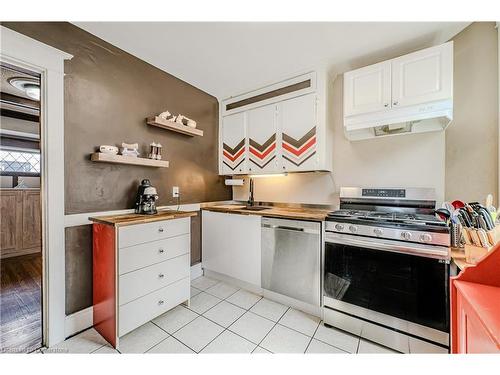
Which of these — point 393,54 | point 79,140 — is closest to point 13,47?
point 79,140

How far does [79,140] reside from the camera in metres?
1.66

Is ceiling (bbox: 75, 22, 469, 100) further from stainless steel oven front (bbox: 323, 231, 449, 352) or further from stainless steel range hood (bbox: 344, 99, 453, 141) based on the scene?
stainless steel oven front (bbox: 323, 231, 449, 352)

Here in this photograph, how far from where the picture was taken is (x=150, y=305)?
166 cm

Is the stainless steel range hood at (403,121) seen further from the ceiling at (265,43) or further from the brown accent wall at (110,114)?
the brown accent wall at (110,114)

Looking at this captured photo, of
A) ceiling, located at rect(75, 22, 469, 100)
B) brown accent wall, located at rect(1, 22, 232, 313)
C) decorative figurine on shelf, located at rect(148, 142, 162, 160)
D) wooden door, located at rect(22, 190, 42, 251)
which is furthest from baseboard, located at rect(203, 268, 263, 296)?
wooden door, located at rect(22, 190, 42, 251)

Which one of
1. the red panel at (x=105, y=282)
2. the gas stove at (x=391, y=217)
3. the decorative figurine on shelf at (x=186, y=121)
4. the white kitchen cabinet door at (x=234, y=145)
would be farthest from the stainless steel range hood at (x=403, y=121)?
→ the red panel at (x=105, y=282)

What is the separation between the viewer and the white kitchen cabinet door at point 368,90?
69.7 inches

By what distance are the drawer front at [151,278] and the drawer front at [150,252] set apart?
0.04 meters

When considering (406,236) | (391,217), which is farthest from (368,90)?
(406,236)

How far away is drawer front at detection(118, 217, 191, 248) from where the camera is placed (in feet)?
4.90

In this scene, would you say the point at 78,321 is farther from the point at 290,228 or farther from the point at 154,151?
the point at 290,228

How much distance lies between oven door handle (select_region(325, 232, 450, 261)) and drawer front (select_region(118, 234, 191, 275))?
1342mm
